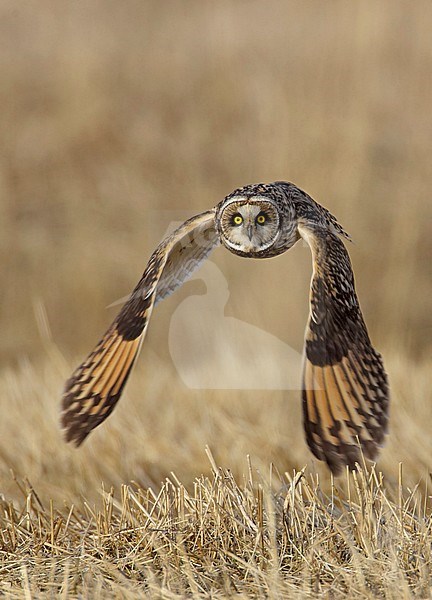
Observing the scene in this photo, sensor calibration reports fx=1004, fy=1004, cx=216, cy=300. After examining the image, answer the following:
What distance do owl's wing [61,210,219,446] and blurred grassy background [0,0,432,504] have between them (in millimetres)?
188

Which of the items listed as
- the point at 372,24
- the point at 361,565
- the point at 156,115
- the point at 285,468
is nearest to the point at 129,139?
the point at 156,115

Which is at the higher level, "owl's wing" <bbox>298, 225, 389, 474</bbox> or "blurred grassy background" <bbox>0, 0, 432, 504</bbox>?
"blurred grassy background" <bbox>0, 0, 432, 504</bbox>

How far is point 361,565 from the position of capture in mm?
953

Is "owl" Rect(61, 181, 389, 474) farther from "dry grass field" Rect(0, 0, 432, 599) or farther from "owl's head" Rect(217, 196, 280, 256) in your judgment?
"dry grass field" Rect(0, 0, 432, 599)

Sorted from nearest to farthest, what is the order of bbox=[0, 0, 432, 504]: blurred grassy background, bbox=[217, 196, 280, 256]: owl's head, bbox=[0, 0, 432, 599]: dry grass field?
bbox=[217, 196, 280, 256]: owl's head → bbox=[0, 0, 432, 599]: dry grass field → bbox=[0, 0, 432, 504]: blurred grassy background

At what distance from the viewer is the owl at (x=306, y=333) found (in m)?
0.78

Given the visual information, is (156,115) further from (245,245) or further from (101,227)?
(245,245)

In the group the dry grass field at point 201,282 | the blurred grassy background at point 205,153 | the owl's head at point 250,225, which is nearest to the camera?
the owl's head at point 250,225

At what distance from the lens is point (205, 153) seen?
4.87 feet

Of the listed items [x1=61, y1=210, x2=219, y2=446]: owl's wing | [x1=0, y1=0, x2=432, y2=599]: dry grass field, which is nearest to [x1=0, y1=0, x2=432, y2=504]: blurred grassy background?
[x1=0, y1=0, x2=432, y2=599]: dry grass field

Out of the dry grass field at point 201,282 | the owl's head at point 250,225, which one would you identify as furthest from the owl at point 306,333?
the dry grass field at point 201,282

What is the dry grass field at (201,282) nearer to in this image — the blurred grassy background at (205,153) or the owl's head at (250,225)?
the blurred grassy background at (205,153)

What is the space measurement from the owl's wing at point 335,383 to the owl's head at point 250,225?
48mm

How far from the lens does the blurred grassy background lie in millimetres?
1304
